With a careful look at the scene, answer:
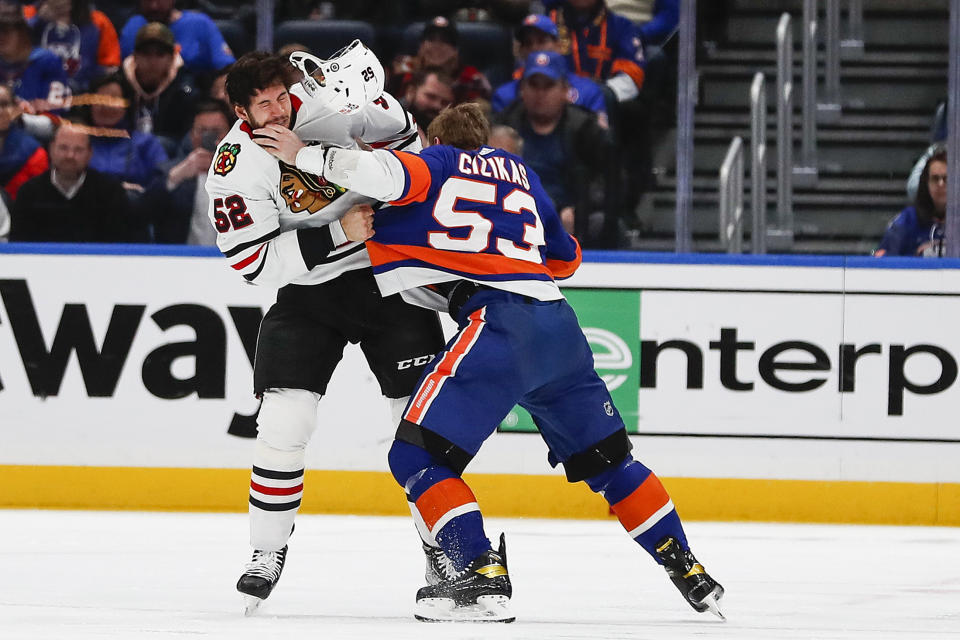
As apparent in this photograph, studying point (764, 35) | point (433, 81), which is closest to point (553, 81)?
point (433, 81)

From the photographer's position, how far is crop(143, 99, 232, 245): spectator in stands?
5750mm

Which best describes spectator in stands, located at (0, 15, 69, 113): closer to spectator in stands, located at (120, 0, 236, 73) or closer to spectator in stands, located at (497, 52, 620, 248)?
spectator in stands, located at (120, 0, 236, 73)

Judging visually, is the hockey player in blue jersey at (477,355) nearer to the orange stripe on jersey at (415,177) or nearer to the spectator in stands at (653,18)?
the orange stripe on jersey at (415,177)

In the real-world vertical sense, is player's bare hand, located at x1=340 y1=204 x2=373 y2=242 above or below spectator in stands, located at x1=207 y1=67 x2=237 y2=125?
above

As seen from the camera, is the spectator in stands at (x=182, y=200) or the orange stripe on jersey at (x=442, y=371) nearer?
the orange stripe on jersey at (x=442, y=371)

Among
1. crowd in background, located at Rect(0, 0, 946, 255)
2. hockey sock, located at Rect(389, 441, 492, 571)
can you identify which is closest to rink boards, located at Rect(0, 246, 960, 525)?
crowd in background, located at Rect(0, 0, 946, 255)

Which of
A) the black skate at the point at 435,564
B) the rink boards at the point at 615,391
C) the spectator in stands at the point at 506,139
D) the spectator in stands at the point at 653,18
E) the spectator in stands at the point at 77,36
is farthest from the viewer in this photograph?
the spectator in stands at the point at 77,36

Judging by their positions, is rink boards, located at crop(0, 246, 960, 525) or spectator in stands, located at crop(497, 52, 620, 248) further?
spectator in stands, located at crop(497, 52, 620, 248)

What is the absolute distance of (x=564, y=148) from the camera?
5773mm

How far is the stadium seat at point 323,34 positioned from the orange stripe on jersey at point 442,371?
303 cm

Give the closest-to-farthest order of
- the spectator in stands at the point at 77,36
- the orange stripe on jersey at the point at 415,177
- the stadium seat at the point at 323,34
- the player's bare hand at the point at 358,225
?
the orange stripe on jersey at the point at 415,177, the player's bare hand at the point at 358,225, the stadium seat at the point at 323,34, the spectator in stands at the point at 77,36

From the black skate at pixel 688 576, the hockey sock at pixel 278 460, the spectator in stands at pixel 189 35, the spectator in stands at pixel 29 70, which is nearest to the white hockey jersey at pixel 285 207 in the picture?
the hockey sock at pixel 278 460

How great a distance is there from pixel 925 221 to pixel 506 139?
1.63 meters

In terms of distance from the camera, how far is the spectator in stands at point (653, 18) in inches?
231
